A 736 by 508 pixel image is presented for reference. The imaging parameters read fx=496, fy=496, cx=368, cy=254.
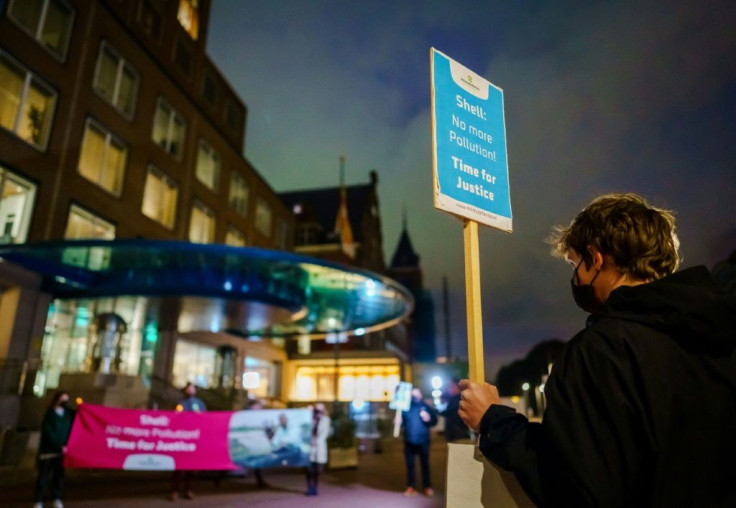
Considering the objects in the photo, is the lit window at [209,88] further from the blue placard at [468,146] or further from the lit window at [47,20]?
the blue placard at [468,146]

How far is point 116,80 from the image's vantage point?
25391 millimetres

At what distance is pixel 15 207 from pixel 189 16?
70.0 feet

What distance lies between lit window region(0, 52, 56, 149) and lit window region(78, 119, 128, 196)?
2027mm

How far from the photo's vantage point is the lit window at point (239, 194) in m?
37.8

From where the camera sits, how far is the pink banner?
964cm

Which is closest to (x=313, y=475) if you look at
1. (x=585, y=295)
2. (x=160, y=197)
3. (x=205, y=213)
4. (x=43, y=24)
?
(x=585, y=295)

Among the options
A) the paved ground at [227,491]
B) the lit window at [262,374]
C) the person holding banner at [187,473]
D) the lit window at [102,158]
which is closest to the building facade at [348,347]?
the lit window at [262,374]

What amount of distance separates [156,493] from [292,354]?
3809 centimetres

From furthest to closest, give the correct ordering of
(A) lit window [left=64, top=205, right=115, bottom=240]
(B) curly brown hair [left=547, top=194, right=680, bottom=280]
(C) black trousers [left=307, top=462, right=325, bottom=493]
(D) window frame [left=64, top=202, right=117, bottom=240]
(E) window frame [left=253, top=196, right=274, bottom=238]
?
(E) window frame [left=253, top=196, right=274, bottom=238] → (A) lit window [left=64, top=205, right=115, bottom=240] → (D) window frame [left=64, top=202, right=117, bottom=240] → (C) black trousers [left=307, top=462, right=325, bottom=493] → (B) curly brown hair [left=547, top=194, right=680, bottom=280]

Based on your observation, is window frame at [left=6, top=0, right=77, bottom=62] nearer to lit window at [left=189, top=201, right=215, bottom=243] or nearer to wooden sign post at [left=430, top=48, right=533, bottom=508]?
lit window at [left=189, top=201, right=215, bottom=243]

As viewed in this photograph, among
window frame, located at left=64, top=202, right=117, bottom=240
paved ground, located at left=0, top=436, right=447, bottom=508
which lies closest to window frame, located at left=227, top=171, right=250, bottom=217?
window frame, located at left=64, top=202, right=117, bottom=240

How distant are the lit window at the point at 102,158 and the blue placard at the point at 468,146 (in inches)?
938

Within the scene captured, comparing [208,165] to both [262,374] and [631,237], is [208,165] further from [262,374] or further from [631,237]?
[631,237]

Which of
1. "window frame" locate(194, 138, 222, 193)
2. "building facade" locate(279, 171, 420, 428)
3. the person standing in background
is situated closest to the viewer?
the person standing in background
